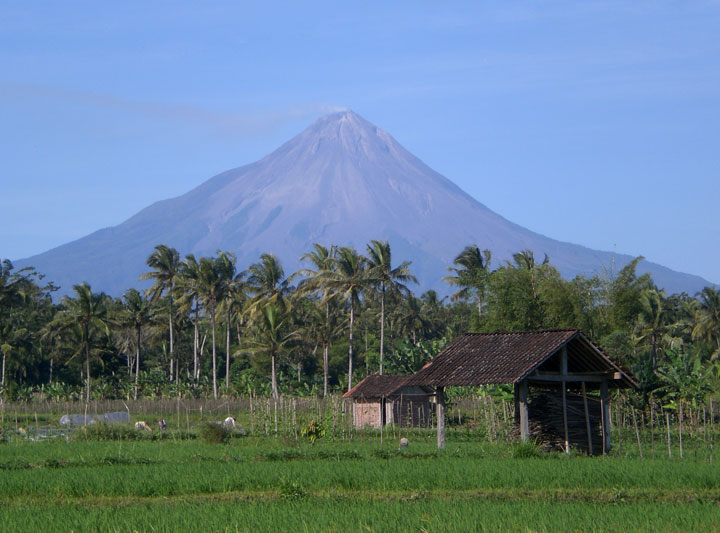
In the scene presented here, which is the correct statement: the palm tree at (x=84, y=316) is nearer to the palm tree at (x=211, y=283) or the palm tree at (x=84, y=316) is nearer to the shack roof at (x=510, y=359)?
the palm tree at (x=211, y=283)

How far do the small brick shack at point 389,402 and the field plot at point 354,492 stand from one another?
16.1 metres

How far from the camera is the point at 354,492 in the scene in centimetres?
1647

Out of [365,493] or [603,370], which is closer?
[365,493]

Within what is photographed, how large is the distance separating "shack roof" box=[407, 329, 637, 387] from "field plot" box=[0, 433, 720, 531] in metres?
1.97

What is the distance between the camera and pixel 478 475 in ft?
57.4

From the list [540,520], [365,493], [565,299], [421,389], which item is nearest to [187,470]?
[365,493]

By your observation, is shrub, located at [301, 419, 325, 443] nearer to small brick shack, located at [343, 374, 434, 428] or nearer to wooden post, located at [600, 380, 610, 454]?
wooden post, located at [600, 380, 610, 454]

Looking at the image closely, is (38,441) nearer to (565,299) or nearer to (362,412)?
(362,412)

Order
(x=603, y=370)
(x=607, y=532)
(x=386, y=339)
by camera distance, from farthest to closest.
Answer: (x=386, y=339)
(x=603, y=370)
(x=607, y=532)

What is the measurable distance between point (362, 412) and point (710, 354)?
3429cm

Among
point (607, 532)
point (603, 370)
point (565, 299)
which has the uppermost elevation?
point (565, 299)

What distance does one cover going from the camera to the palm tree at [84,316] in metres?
58.1

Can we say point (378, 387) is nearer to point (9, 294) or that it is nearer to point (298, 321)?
point (9, 294)

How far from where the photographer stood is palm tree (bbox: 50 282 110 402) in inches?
2287
